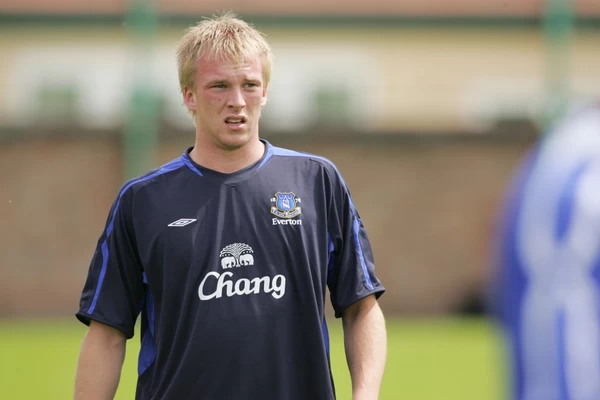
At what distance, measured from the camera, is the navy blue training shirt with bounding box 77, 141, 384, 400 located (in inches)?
133

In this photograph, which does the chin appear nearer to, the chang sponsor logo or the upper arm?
the chang sponsor logo

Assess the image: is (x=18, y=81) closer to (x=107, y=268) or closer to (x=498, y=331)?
(x=107, y=268)

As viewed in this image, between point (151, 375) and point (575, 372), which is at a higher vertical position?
point (575, 372)

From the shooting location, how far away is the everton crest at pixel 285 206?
3480 millimetres

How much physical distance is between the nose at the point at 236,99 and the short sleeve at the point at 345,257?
36 cm

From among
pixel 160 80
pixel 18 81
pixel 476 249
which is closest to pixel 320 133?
pixel 476 249

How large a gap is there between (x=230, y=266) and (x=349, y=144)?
12.8m

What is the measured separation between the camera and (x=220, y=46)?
11.4ft

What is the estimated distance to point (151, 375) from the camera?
3.50 meters

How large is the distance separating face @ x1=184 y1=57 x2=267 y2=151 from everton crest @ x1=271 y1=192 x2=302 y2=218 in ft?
0.66

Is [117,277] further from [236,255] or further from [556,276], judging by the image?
[556,276]

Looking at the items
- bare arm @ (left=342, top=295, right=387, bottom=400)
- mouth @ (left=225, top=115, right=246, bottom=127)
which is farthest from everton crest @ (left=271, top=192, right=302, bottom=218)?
bare arm @ (left=342, top=295, right=387, bottom=400)

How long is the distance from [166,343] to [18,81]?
19.1 metres

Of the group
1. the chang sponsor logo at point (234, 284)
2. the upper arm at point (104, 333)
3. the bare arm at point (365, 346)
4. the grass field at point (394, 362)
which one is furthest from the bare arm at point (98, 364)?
the grass field at point (394, 362)
